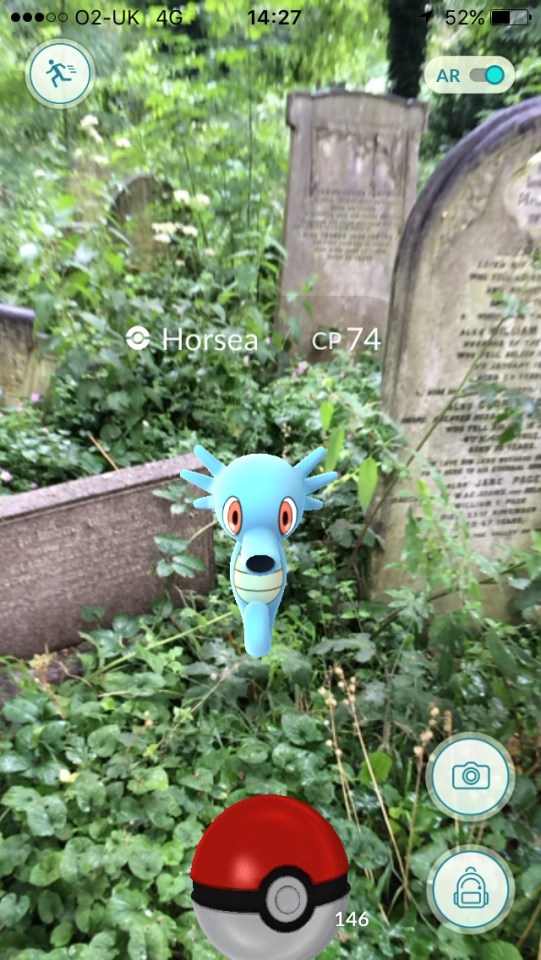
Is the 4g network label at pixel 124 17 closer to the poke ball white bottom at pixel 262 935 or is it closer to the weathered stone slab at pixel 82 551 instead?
the weathered stone slab at pixel 82 551

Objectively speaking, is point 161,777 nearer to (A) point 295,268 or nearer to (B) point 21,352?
(B) point 21,352

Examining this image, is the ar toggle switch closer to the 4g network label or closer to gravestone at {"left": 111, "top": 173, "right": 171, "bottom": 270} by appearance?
the 4g network label

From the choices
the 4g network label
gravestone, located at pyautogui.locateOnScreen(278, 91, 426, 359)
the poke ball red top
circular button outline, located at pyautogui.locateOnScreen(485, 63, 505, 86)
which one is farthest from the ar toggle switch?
the poke ball red top

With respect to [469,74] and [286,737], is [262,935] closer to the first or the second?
[286,737]

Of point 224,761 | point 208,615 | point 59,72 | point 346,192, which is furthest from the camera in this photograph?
point 346,192

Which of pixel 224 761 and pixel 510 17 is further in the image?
pixel 224 761

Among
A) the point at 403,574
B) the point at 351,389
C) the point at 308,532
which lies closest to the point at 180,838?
the point at 308,532

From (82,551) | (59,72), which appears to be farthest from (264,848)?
(59,72)

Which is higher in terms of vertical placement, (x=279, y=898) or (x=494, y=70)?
(x=494, y=70)

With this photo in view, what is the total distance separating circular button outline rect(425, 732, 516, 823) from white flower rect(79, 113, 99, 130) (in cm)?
111

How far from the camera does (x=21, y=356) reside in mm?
1166

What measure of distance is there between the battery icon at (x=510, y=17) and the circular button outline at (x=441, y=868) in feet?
3.59

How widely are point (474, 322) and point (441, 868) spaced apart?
92 cm

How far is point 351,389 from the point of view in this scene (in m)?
1.13
